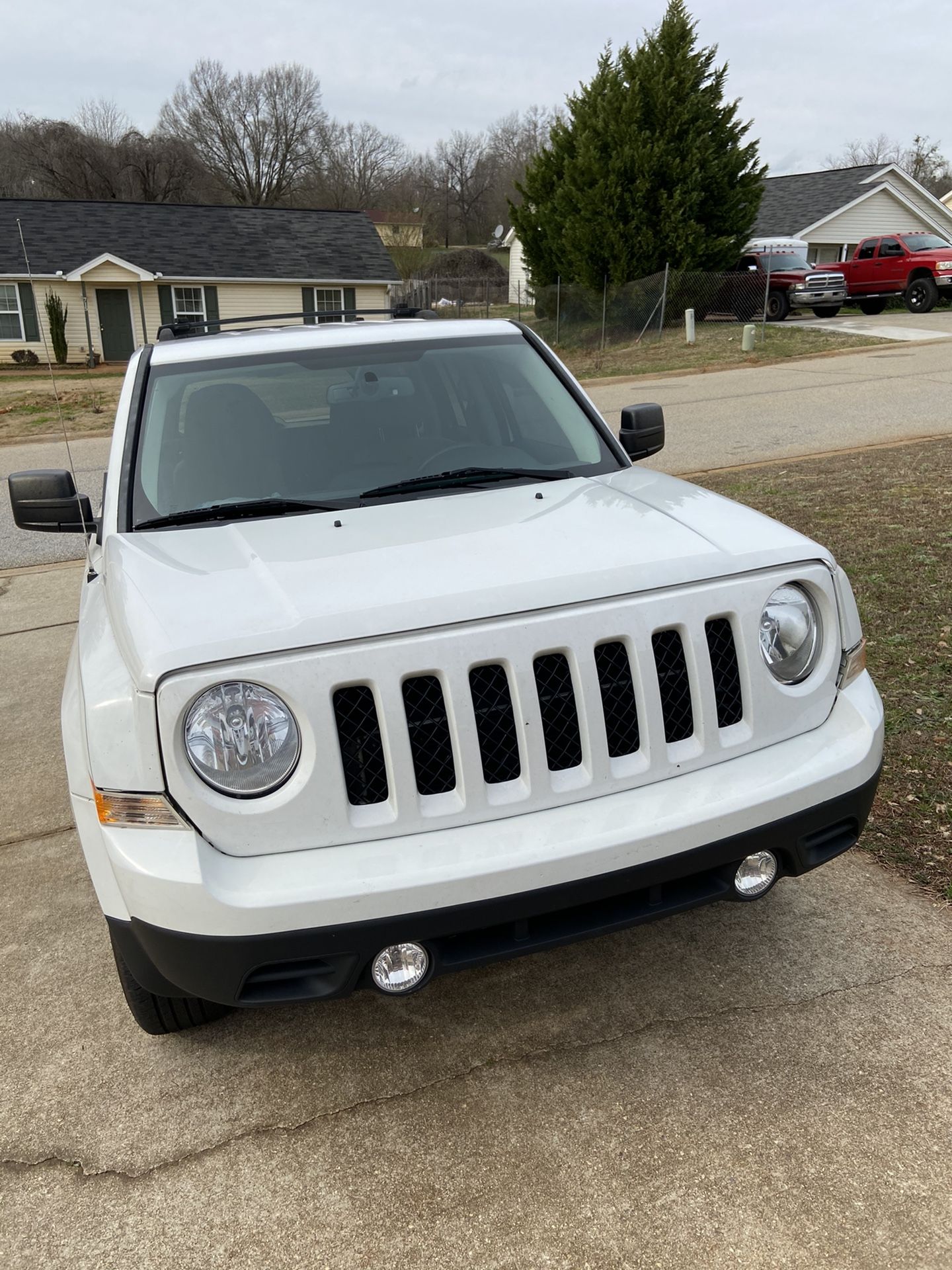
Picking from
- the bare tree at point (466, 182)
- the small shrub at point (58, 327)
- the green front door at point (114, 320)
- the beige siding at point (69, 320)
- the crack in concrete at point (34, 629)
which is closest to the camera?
the crack in concrete at point (34, 629)

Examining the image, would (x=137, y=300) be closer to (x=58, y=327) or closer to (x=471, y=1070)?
(x=58, y=327)

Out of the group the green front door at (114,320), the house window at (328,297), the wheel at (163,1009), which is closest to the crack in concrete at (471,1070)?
the wheel at (163,1009)

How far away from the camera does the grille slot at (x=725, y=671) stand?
257cm

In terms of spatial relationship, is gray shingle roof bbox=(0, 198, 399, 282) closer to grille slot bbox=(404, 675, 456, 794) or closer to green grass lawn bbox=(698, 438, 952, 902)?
green grass lawn bbox=(698, 438, 952, 902)

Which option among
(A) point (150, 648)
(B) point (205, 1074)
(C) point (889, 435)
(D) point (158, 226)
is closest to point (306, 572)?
(A) point (150, 648)

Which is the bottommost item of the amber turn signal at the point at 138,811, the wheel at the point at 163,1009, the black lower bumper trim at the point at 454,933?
the wheel at the point at 163,1009

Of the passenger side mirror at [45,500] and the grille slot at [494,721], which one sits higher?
the passenger side mirror at [45,500]

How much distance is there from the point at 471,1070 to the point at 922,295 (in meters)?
30.2

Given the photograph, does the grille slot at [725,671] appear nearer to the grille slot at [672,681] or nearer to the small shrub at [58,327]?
the grille slot at [672,681]

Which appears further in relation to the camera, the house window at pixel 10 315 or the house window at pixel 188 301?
the house window at pixel 188 301

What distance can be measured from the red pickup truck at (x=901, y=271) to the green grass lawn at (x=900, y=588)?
792 inches

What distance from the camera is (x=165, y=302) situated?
112ft

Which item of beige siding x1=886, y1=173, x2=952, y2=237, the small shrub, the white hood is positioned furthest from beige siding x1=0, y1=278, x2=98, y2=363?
the white hood

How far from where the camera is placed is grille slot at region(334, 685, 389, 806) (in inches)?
89.7
